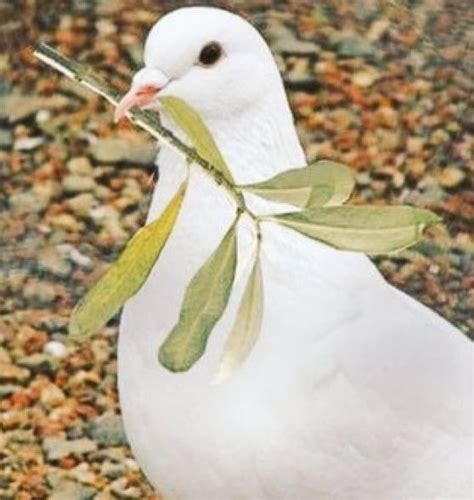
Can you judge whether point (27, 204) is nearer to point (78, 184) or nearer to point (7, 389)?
point (78, 184)

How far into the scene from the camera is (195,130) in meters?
0.84

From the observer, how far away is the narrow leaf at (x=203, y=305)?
84cm

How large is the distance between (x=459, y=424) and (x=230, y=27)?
0.98 ft

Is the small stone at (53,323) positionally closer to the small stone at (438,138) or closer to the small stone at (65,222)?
the small stone at (65,222)

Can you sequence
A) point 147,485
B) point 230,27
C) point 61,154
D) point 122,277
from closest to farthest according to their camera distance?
point 122,277 < point 230,27 < point 147,485 < point 61,154

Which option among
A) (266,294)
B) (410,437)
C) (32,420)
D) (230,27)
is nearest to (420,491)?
(410,437)

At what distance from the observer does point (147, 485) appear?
1696 mm

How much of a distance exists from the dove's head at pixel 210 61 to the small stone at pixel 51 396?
703 mm

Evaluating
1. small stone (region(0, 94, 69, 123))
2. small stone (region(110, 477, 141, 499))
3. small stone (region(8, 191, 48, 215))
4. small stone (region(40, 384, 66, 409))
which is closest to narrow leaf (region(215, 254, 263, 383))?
small stone (region(110, 477, 141, 499))

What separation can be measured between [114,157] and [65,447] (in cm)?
42

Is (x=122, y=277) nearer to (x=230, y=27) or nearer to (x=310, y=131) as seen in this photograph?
(x=230, y=27)

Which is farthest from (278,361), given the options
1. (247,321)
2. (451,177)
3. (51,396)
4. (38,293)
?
(451,177)

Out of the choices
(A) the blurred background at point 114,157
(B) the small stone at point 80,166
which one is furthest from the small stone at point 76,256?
(B) the small stone at point 80,166

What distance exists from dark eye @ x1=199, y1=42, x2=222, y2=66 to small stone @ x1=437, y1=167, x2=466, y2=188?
2.98 ft
